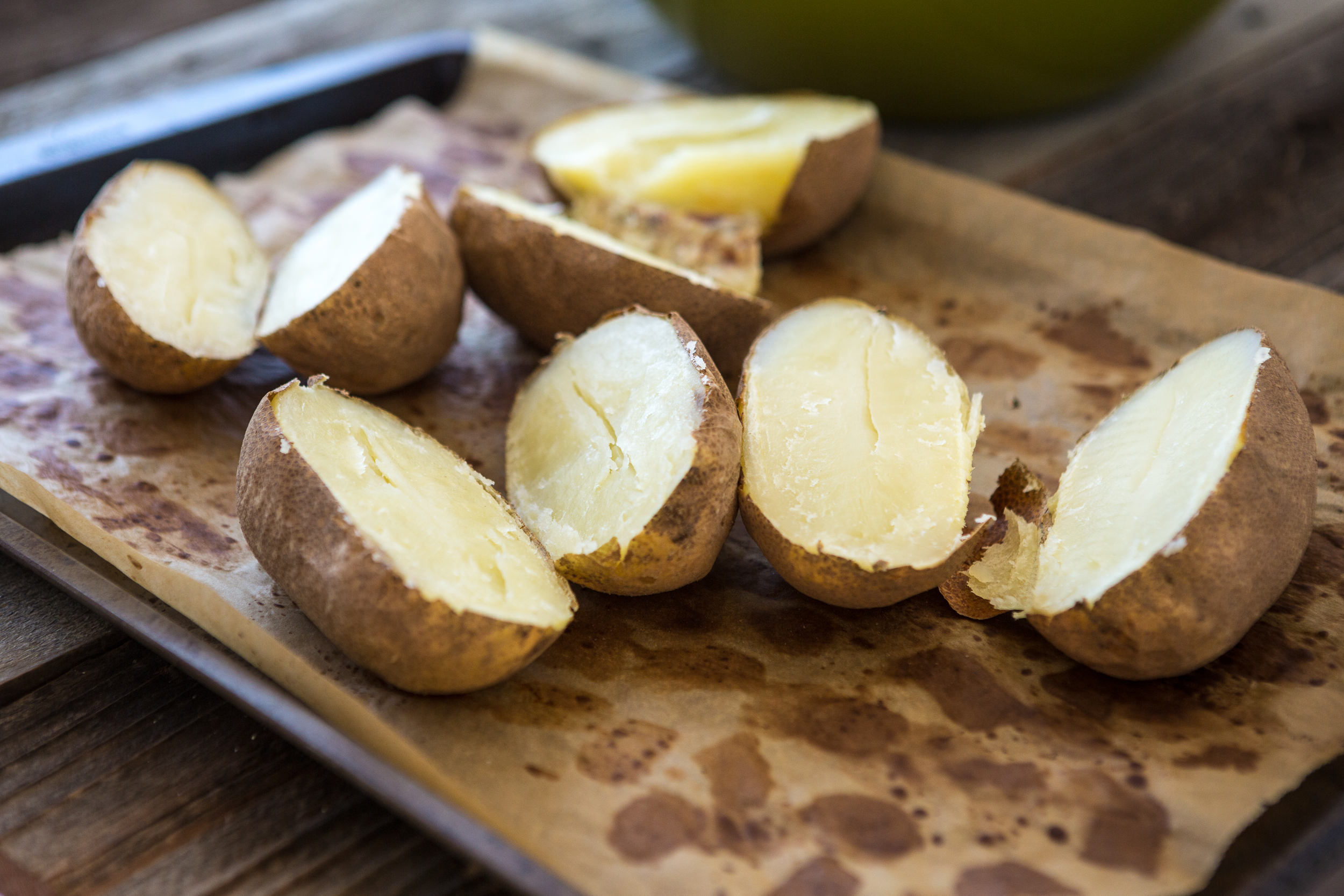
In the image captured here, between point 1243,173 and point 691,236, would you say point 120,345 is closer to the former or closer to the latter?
point 691,236

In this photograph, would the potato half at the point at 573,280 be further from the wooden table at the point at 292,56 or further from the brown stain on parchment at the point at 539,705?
the wooden table at the point at 292,56

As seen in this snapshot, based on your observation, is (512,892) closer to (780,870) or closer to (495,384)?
(780,870)

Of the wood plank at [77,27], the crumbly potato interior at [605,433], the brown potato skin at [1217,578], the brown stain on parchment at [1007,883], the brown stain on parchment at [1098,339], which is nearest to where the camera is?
the brown stain on parchment at [1007,883]

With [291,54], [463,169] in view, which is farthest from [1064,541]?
[291,54]

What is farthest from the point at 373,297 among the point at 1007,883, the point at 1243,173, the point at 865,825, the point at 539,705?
the point at 1243,173

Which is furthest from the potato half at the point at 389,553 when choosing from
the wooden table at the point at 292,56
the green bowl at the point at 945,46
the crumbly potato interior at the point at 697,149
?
the green bowl at the point at 945,46
